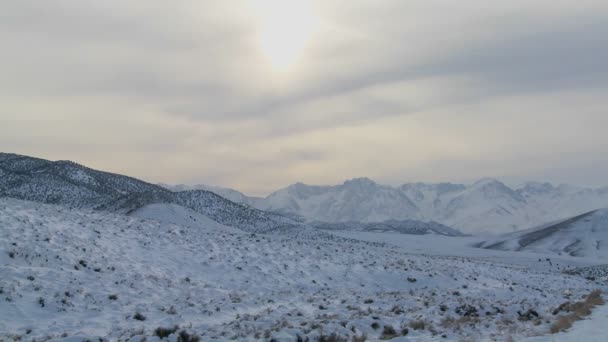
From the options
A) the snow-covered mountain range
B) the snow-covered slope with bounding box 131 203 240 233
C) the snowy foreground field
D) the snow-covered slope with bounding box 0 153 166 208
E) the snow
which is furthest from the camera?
the snow-covered slope with bounding box 0 153 166 208

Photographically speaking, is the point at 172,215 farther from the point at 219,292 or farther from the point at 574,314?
the point at 574,314

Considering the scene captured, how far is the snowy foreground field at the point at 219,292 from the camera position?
15266 mm

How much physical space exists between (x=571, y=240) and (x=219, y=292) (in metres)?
172

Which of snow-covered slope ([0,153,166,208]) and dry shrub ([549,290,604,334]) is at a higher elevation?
snow-covered slope ([0,153,166,208])

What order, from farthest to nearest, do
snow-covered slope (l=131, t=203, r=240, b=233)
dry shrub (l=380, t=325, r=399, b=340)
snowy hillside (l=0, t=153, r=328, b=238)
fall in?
snowy hillside (l=0, t=153, r=328, b=238) → snow-covered slope (l=131, t=203, r=240, b=233) → dry shrub (l=380, t=325, r=399, b=340)

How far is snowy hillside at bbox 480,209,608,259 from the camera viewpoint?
505ft

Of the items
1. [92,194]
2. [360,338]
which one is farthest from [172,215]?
[360,338]

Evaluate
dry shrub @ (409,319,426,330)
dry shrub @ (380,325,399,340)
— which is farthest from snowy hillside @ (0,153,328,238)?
dry shrub @ (380,325,399,340)

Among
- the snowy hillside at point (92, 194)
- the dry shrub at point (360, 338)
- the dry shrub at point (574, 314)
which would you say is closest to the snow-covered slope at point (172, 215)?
the snowy hillside at point (92, 194)

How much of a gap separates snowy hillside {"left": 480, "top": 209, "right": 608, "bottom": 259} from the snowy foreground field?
131 metres

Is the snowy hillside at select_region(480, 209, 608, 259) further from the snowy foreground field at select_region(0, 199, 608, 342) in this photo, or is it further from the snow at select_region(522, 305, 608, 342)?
the snow at select_region(522, 305, 608, 342)

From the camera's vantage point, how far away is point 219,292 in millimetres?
24812

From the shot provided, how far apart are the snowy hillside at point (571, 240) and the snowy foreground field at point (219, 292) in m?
131

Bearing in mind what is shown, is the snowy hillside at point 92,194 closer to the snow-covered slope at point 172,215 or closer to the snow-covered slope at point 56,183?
the snow-covered slope at point 56,183
